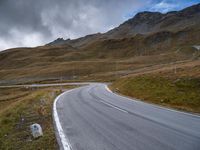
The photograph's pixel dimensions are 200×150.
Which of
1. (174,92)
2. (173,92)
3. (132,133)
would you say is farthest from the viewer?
(173,92)

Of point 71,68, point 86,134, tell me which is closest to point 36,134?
point 86,134

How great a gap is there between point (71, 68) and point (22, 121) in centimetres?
11624

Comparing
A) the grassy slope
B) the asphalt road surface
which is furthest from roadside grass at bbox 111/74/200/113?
the asphalt road surface

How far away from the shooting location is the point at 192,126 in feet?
38.0

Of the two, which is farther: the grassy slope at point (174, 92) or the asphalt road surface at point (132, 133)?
the grassy slope at point (174, 92)

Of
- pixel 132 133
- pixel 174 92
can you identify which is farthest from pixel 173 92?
pixel 132 133

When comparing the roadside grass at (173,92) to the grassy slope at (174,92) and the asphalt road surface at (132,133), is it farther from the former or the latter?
the asphalt road surface at (132,133)

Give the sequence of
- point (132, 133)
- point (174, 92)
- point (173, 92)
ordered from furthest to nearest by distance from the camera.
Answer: point (173, 92) → point (174, 92) → point (132, 133)

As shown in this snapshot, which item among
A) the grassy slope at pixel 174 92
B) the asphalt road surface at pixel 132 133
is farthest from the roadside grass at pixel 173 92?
the asphalt road surface at pixel 132 133

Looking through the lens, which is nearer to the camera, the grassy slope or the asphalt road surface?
the asphalt road surface

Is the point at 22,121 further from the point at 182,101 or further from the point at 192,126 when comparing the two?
the point at 182,101

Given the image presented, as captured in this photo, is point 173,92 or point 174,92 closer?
point 174,92

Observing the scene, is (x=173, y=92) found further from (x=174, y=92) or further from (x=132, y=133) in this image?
(x=132, y=133)

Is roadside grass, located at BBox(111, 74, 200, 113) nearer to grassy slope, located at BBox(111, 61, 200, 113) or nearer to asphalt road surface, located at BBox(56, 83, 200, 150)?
grassy slope, located at BBox(111, 61, 200, 113)
